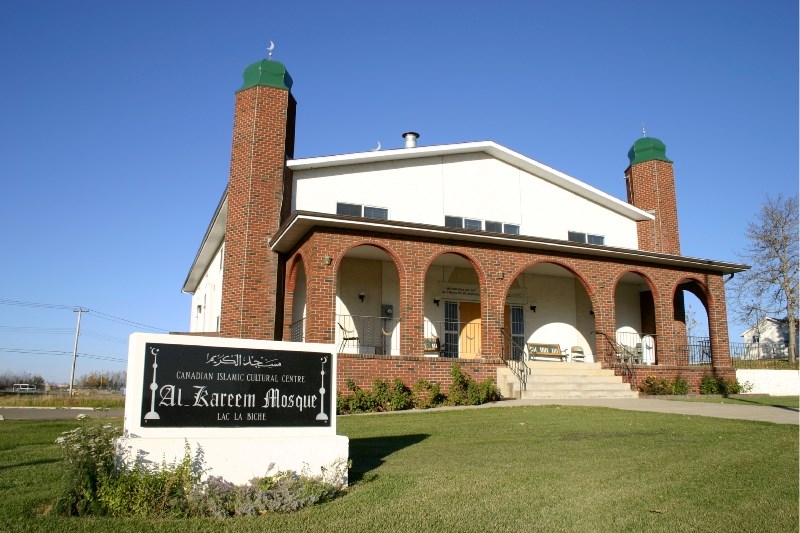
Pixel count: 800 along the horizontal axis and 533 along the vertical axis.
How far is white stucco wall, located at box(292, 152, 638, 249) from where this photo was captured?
20.5 m

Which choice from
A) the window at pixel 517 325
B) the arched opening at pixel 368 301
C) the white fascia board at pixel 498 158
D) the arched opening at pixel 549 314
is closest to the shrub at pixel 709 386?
the arched opening at pixel 549 314

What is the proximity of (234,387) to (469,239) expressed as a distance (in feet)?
42.7

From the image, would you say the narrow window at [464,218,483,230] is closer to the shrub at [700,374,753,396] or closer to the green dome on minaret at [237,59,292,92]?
the green dome on minaret at [237,59,292,92]

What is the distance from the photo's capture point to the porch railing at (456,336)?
2097 cm

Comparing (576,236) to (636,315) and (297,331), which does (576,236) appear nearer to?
(636,315)

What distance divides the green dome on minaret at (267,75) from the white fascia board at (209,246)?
3.39 meters

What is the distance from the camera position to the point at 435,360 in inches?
687

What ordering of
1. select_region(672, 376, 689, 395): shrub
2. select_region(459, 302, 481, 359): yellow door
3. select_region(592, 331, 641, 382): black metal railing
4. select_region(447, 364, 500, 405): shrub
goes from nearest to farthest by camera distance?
select_region(447, 364, 500, 405): shrub < select_region(592, 331, 641, 382): black metal railing < select_region(672, 376, 689, 395): shrub < select_region(459, 302, 481, 359): yellow door

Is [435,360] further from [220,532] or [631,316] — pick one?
[220,532]

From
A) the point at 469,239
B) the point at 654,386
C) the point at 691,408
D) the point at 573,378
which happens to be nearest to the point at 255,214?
the point at 469,239

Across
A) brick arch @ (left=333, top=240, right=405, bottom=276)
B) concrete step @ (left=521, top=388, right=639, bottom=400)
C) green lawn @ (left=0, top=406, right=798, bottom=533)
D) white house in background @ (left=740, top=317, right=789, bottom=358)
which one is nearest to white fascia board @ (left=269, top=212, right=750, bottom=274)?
brick arch @ (left=333, top=240, right=405, bottom=276)

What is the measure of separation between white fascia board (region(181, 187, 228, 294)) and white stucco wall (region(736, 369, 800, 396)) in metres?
17.3

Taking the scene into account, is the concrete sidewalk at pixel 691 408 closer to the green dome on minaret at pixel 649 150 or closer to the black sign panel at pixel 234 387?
the black sign panel at pixel 234 387

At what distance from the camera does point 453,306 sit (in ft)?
70.5
